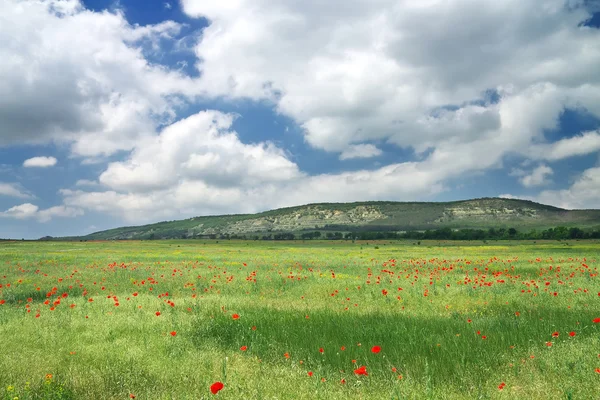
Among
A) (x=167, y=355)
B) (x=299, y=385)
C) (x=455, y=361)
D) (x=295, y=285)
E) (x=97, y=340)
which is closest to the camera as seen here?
(x=299, y=385)

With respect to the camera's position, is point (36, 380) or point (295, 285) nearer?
point (36, 380)

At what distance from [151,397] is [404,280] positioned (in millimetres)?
14081

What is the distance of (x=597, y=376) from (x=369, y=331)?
13.9ft

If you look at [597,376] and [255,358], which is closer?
[597,376]

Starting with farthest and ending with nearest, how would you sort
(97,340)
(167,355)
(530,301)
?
(530,301) → (97,340) → (167,355)

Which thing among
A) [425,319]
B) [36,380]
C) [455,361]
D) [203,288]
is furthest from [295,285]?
[36,380]

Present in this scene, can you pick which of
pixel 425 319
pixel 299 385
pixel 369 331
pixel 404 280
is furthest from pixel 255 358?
pixel 404 280

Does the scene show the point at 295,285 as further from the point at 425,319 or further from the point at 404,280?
the point at 425,319

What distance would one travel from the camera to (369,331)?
8.84 m

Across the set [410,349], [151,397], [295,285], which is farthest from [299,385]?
[295,285]

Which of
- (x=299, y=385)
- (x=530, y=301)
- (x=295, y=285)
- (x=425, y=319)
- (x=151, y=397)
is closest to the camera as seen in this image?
(x=151, y=397)

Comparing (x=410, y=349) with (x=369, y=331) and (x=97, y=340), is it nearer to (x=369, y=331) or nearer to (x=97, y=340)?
(x=369, y=331)

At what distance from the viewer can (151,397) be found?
211 inches

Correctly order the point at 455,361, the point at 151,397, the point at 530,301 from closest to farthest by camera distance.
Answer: the point at 151,397, the point at 455,361, the point at 530,301
